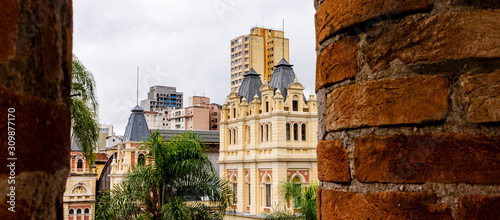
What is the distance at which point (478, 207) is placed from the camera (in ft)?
4.03

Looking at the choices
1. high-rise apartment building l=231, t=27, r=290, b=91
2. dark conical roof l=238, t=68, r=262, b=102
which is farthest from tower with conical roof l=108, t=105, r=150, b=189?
dark conical roof l=238, t=68, r=262, b=102

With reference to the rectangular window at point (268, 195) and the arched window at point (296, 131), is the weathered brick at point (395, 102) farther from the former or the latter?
the arched window at point (296, 131)

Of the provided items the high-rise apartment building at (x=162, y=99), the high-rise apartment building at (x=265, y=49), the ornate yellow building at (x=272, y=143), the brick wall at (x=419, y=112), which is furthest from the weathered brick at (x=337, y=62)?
the high-rise apartment building at (x=162, y=99)

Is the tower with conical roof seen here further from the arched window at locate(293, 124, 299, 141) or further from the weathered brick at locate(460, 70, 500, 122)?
the weathered brick at locate(460, 70, 500, 122)

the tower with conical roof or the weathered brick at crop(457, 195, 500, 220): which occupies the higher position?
the tower with conical roof

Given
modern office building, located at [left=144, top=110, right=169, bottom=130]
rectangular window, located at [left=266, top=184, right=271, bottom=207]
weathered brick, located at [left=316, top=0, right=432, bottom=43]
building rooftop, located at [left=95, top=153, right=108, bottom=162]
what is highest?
modern office building, located at [left=144, top=110, right=169, bottom=130]

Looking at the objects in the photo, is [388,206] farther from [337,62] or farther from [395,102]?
[337,62]

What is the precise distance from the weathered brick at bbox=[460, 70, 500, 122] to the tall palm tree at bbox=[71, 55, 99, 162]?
718 cm

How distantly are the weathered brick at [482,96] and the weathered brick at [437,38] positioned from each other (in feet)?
0.19

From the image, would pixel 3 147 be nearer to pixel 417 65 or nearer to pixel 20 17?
pixel 20 17

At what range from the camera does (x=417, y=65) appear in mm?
1362

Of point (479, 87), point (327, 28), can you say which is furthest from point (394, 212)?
point (327, 28)

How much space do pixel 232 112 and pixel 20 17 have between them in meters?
32.5

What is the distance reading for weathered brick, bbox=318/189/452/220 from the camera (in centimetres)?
129
